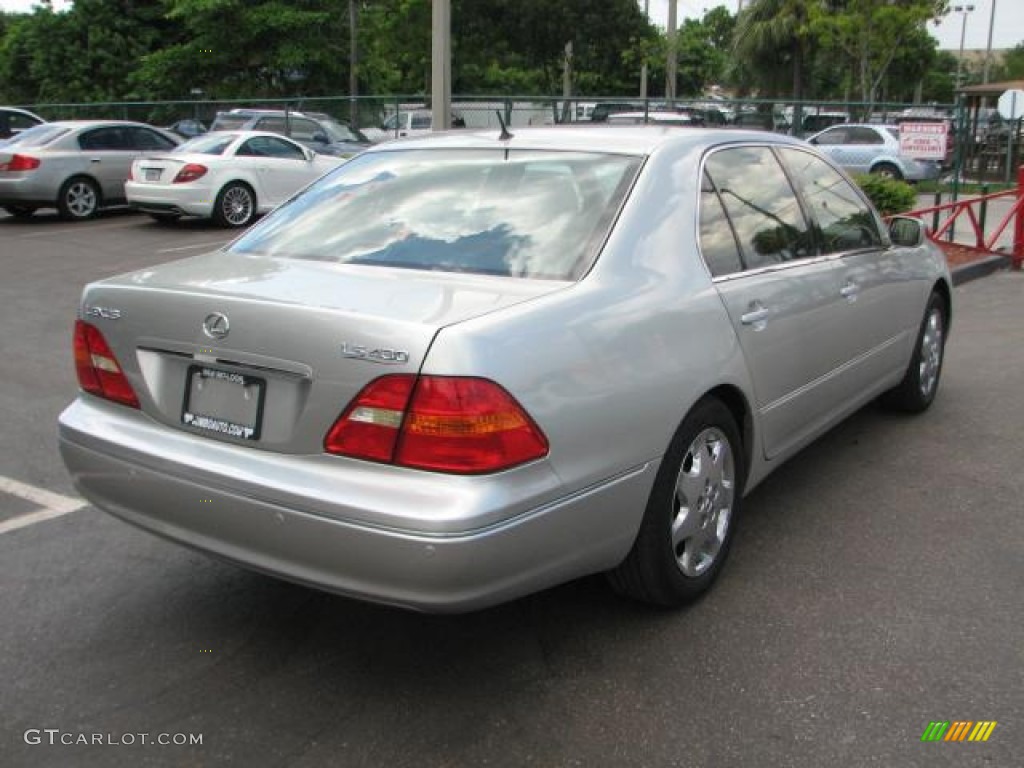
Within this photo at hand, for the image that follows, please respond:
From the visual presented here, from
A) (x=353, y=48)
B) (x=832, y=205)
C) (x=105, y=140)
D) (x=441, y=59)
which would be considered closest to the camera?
(x=832, y=205)

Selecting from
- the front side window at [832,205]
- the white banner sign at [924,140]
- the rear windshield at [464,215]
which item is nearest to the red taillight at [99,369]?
the rear windshield at [464,215]

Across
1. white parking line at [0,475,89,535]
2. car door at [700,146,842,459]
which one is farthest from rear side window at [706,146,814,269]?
white parking line at [0,475,89,535]

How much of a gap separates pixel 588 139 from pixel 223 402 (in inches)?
68.7

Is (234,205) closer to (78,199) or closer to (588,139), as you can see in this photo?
(78,199)

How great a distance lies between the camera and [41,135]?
15.7 meters

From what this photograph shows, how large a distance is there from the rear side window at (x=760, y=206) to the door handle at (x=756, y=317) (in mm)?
182

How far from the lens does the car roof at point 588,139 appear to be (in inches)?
149

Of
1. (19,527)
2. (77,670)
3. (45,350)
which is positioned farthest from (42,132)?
(77,670)

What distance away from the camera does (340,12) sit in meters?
37.0

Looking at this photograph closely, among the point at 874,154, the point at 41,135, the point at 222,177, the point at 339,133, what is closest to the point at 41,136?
the point at 41,135

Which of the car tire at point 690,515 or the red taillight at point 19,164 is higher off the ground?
the red taillight at point 19,164

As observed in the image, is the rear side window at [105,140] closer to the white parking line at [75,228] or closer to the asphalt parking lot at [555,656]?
the white parking line at [75,228]

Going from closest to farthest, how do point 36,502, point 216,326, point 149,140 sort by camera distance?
point 216,326 → point 36,502 → point 149,140

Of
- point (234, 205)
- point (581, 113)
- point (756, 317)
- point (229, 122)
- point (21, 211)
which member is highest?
point (581, 113)
